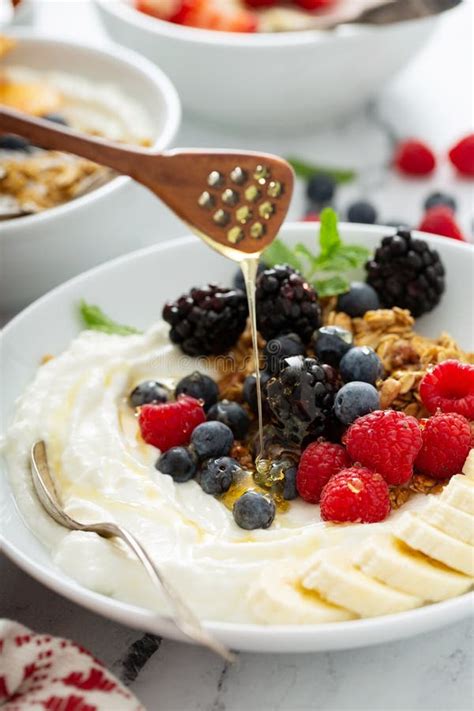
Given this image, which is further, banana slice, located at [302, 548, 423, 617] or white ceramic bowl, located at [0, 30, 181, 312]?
white ceramic bowl, located at [0, 30, 181, 312]

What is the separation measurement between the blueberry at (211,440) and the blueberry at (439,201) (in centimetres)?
136

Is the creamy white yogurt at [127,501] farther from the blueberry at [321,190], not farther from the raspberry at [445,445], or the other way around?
the blueberry at [321,190]

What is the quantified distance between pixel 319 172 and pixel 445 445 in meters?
1.61

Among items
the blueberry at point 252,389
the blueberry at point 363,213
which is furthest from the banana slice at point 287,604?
the blueberry at point 363,213

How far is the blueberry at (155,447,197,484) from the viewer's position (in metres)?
1.88

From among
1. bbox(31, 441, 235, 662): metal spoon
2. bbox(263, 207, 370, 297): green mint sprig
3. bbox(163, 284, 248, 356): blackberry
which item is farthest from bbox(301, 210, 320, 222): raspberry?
bbox(31, 441, 235, 662): metal spoon

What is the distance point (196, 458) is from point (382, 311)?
1.81 ft

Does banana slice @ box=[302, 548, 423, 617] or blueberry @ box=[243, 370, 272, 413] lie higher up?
banana slice @ box=[302, 548, 423, 617]

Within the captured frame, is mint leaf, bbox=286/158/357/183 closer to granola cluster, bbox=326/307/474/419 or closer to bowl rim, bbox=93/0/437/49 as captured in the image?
bowl rim, bbox=93/0/437/49

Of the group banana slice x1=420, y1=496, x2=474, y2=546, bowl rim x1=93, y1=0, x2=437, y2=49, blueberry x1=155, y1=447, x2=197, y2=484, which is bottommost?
blueberry x1=155, y1=447, x2=197, y2=484

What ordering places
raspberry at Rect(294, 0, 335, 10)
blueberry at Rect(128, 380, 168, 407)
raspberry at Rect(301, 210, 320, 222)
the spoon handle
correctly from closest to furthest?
the spoon handle < blueberry at Rect(128, 380, 168, 407) < raspberry at Rect(301, 210, 320, 222) < raspberry at Rect(294, 0, 335, 10)

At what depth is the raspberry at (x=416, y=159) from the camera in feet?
10.6

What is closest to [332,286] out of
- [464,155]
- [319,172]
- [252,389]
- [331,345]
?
[331,345]

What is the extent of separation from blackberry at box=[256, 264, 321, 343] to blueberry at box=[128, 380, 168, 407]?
0.84 ft
